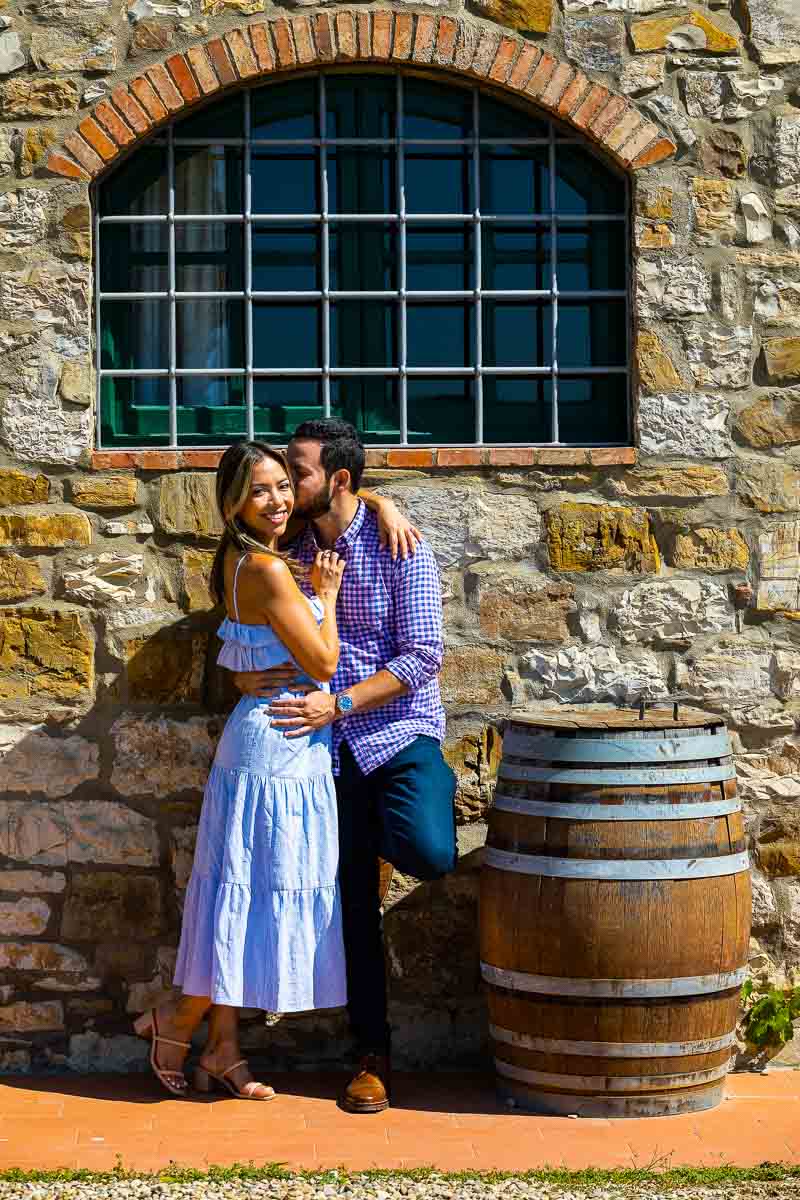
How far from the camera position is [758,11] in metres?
4.49

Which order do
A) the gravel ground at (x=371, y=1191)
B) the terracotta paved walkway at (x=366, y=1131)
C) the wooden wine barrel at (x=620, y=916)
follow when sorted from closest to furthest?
the gravel ground at (x=371, y=1191)
the terracotta paved walkway at (x=366, y=1131)
the wooden wine barrel at (x=620, y=916)

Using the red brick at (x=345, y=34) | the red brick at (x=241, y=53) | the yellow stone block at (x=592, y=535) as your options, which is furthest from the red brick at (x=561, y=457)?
the red brick at (x=241, y=53)

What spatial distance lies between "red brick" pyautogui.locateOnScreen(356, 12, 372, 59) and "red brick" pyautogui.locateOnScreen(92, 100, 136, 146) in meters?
0.74

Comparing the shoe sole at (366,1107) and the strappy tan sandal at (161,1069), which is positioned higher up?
the strappy tan sandal at (161,1069)

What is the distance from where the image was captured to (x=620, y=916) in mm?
3770

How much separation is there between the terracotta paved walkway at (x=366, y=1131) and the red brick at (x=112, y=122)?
2.83 m

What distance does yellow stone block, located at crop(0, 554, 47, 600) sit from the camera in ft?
14.6

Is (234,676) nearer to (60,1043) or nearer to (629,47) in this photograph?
(60,1043)

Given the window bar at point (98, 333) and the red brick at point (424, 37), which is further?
the window bar at point (98, 333)

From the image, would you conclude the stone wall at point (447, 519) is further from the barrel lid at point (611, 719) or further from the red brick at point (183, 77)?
the barrel lid at point (611, 719)

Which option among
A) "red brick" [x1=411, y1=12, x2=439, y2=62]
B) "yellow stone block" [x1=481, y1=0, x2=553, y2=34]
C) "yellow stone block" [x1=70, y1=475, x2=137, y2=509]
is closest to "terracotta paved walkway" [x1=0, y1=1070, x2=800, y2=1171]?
"yellow stone block" [x1=70, y1=475, x2=137, y2=509]

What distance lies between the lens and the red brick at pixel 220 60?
4406 mm

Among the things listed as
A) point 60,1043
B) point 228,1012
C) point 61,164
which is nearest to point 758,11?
point 61,164

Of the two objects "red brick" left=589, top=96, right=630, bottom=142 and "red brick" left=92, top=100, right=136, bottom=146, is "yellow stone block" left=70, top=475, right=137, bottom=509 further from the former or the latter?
"red brick" left=589, top=96, right=630, bottom=142
